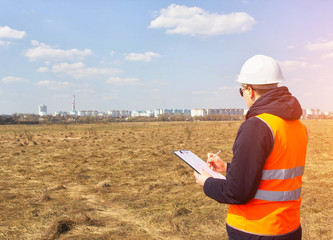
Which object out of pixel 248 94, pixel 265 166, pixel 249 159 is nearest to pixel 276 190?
pixel 265 166

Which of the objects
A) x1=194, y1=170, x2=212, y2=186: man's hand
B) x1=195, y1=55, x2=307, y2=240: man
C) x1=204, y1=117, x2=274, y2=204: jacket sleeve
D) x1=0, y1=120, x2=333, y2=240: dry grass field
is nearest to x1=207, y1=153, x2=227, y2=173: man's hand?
x1=194, y1=170, x2=212, y2=186: man's hand

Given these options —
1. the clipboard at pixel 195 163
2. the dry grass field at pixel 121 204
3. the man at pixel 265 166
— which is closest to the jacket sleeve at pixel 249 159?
the man at pixel 265 166

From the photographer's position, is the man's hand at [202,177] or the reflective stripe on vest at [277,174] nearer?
the reflective stripe on vest at [277,174]

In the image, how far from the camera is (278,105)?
174 centimetres

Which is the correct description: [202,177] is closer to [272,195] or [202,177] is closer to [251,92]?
[272,195]

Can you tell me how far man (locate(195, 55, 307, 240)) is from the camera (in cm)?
168

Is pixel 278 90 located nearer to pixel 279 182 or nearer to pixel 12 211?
pixel 279 182

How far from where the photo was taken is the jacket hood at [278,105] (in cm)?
173

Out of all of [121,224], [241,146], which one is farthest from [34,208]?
[241,146]

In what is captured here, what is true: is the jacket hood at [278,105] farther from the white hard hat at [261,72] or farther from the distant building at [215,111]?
the distant building at [215,111]

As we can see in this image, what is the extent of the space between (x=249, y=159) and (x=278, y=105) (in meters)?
0.36

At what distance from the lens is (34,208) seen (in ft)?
22.1

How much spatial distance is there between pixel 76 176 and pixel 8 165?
14.2ft

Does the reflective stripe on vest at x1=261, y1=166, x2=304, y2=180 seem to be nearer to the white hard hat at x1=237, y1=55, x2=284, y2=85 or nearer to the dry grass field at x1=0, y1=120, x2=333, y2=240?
A: the white hard hat at x1=237, y1=55, x2=284, y2=85
